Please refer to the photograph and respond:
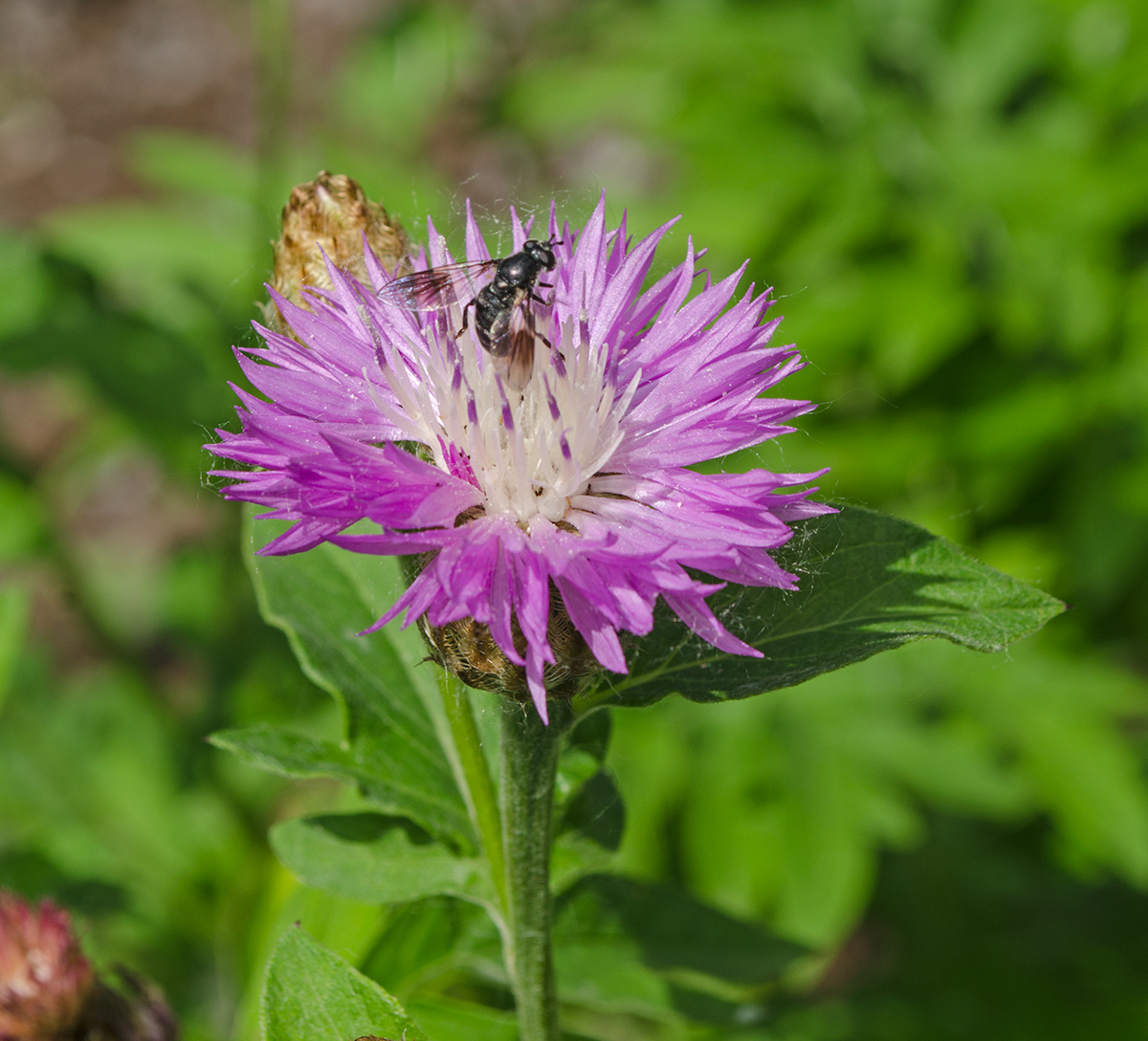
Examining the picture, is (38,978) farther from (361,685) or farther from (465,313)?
(465,313)

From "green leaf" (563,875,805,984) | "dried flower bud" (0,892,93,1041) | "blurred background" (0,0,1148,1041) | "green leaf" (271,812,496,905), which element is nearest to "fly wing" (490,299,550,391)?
"green leaf" (271,812,496,905)

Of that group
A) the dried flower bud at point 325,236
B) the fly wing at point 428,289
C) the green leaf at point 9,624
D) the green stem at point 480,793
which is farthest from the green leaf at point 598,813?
the green leaf at point 9,624

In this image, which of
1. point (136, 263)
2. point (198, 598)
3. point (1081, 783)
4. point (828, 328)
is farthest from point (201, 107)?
point (1081, 783)

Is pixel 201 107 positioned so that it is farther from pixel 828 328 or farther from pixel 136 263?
pixel 828 328

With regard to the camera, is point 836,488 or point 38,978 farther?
point 836,488

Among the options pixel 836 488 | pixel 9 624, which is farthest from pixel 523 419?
pixel 836 488

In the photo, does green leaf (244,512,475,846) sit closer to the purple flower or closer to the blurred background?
the purple flower

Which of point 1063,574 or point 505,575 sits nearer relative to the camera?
point 505,575
